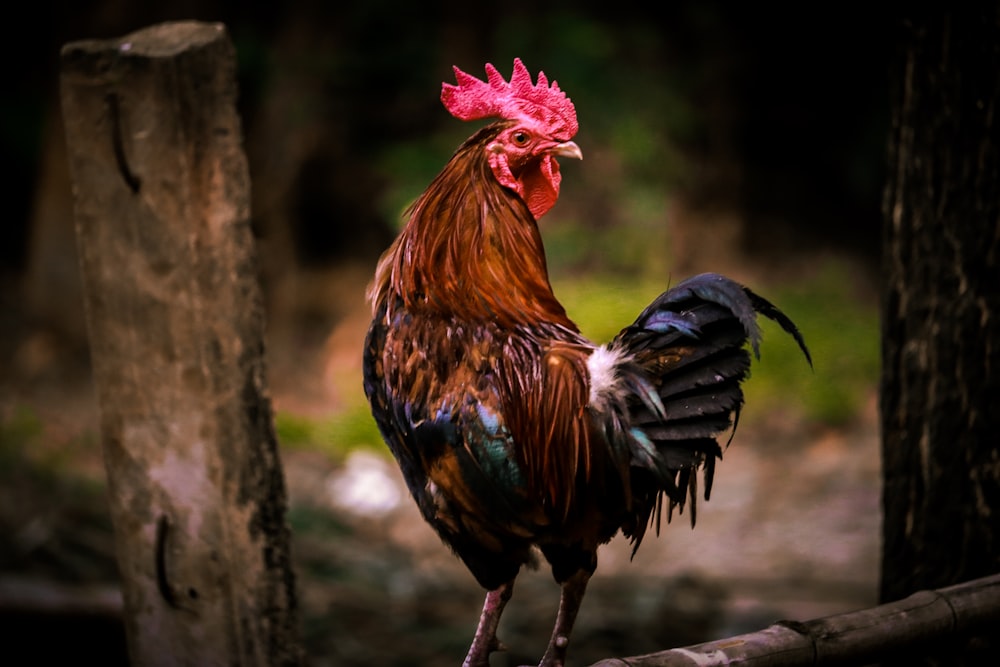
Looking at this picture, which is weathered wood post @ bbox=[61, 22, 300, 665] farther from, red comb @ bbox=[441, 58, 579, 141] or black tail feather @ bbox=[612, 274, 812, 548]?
black tail feather @ bbox=[612, 274, 812, 548]

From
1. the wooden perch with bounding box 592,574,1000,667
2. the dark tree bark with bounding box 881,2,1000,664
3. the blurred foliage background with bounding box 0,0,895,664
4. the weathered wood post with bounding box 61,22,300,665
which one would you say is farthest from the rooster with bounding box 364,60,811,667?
the blurred foliage background with bounding box 0,0,895,664

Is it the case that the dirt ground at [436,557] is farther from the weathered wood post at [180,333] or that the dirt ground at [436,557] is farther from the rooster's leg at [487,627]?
the rooster's leg at [487,627]

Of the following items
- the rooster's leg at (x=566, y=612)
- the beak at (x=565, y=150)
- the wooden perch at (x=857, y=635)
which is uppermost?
the beak at (x=565, y=150)

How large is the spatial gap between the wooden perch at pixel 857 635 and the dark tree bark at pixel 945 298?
33 centimetres

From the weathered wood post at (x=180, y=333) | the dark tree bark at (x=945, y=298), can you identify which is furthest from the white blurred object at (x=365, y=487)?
the dark tree bark at (x=945, y=298)

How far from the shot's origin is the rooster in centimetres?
205

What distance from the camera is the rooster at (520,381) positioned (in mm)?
2055

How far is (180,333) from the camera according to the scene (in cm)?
236

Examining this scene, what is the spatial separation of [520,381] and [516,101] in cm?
56

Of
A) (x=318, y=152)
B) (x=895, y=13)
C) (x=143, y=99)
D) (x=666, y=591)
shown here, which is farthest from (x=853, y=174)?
(x=143, y=99)

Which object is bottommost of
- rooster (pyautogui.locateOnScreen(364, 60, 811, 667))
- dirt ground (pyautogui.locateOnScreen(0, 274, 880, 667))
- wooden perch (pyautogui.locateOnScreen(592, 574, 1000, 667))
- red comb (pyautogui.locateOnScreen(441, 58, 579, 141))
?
dirt ground (pyautogui.locateOnScreen(0, 274, 880, 667))

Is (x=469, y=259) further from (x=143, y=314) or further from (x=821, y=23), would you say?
(x=821, y=23)

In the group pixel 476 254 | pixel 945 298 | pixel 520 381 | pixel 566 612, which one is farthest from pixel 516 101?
pixel 945 298

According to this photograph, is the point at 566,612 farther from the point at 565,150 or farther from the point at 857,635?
the point at 565,150
